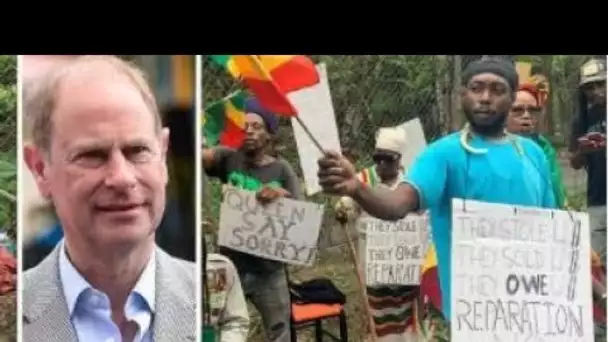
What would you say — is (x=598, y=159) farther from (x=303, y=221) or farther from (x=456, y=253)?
(x=303, y=221)

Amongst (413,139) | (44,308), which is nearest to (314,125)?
(413,139)

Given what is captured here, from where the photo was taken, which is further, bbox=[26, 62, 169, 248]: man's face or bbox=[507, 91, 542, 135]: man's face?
bbox=[507, 91, 542, 135]: man's face

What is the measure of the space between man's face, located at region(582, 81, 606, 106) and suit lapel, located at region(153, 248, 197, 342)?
2.55 metres

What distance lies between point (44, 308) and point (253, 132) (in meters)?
1.54

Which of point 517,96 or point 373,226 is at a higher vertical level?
point 517,96

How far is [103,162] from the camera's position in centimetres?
624

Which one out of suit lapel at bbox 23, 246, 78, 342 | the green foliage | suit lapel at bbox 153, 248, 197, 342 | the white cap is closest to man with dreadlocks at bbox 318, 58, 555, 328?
the white cap

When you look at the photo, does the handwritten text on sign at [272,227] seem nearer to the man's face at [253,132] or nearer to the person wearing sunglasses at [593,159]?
the man's face at [253,132]

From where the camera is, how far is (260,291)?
6473mm

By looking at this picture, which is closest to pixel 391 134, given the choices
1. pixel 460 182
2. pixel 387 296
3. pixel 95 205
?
pixel 460 182

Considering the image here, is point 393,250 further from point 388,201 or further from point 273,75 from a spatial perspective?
point 273,75

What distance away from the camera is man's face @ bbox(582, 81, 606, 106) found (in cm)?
660

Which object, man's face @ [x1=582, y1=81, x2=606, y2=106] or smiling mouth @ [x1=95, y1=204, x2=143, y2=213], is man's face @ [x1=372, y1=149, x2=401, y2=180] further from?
smiling mouth @ [x1=95, y1=204, x2=143, y2=213]
